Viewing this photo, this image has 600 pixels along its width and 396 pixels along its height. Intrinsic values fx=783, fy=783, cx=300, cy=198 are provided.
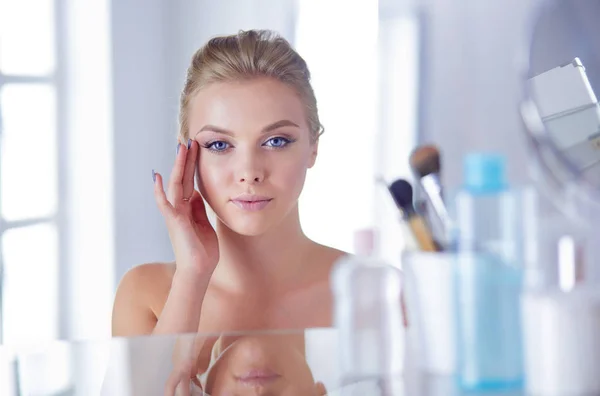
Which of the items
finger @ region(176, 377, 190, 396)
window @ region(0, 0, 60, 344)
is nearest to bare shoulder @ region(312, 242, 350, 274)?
finger @ region(176, 377, 190, 396)

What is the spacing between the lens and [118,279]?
0.99 meters

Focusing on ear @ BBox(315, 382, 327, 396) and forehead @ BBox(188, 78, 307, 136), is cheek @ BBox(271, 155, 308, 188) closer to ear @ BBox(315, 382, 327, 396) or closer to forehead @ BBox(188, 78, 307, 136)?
forehead @ BBox(188, 78, 307, 136)

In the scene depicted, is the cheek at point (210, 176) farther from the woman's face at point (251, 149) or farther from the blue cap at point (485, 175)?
the blue cap at point (485, 175)

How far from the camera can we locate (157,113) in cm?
97

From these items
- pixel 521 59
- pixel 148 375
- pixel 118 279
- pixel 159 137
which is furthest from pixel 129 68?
pixel 521 59

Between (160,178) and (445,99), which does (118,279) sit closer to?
(160,178)

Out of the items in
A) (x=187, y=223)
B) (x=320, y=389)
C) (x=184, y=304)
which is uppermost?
(x=187, y=223)

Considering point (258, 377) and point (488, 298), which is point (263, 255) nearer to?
point (258, 377)

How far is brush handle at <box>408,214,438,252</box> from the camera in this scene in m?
0.93

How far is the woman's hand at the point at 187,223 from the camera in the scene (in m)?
0.97

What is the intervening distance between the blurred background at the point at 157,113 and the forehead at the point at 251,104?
4 cm

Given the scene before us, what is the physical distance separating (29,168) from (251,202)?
0.95 ft

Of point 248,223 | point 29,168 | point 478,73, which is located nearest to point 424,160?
point 478,73

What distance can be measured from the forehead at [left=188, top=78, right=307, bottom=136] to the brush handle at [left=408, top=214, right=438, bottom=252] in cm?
18
